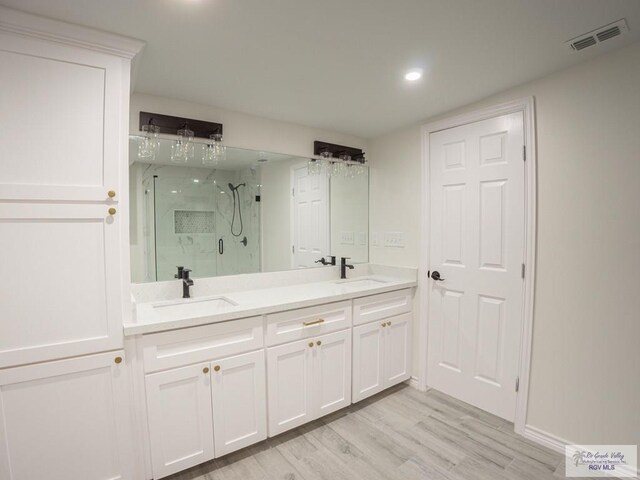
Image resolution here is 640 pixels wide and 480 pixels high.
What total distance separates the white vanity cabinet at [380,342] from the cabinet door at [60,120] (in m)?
1.76

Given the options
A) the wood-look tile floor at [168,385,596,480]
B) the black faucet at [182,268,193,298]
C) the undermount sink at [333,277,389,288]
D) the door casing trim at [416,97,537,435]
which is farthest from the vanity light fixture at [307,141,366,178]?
the wood-look tile floor at [168,385,596,480]

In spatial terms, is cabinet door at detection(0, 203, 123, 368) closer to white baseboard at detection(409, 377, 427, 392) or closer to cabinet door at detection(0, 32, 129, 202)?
cabinet door at detection(0, 32, 129, 202)

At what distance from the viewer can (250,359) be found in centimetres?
181

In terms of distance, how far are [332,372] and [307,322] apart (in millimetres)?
437

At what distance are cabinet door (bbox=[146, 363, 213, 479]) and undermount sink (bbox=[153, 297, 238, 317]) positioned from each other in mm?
318

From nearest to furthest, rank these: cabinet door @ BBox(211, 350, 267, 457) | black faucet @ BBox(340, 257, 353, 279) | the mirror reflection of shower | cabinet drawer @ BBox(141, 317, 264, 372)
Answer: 1. cabinet drawer @ BBox(141, 317, 264, 372)
2. cabinet door @ BBox(211, 350, 267, 457)
3. the mirror reflection of shower
4. black faucet @ BBox(340, 257, 353, 279)

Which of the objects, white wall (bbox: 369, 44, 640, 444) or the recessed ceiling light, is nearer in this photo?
white wall (bbox: 369, 44, 640, 444)

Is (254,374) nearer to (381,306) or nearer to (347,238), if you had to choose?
(381,306)

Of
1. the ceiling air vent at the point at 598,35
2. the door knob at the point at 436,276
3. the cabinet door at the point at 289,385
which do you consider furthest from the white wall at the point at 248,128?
the ceiling air vent at the point at 598,35

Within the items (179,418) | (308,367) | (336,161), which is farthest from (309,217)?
(179,418)

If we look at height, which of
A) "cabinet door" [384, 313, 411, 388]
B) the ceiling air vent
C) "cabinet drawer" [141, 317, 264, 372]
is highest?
the ceiling air vent

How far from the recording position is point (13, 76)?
49.6 inches

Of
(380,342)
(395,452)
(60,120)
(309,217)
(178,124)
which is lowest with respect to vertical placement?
(395,452)

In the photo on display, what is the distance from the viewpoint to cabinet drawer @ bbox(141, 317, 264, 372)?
155cm
